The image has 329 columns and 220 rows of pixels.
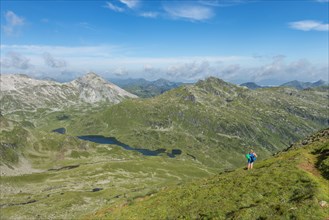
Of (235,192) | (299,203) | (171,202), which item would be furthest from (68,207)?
(299,203)

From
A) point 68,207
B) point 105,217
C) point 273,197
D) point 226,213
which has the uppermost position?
point 273,197

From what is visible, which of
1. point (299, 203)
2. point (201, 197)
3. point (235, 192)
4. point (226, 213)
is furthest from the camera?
point (201, 197)

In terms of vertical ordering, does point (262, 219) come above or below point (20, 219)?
above

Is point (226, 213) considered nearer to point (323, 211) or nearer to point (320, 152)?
point (323, 211)

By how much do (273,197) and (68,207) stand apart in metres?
184

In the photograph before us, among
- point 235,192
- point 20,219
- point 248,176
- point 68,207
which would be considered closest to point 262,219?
point 235,192

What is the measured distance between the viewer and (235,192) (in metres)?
48.3

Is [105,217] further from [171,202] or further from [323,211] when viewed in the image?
[323,211]

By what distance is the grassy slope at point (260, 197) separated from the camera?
116 feet

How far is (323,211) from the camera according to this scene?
32.2 metres

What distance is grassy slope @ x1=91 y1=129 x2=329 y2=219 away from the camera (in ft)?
116

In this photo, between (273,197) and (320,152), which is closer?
(273,197)

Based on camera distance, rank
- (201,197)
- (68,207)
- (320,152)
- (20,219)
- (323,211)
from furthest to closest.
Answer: (68,207) → (20,219) → (320,152) → (201,197) → (323,211)

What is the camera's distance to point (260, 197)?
43.5 m
